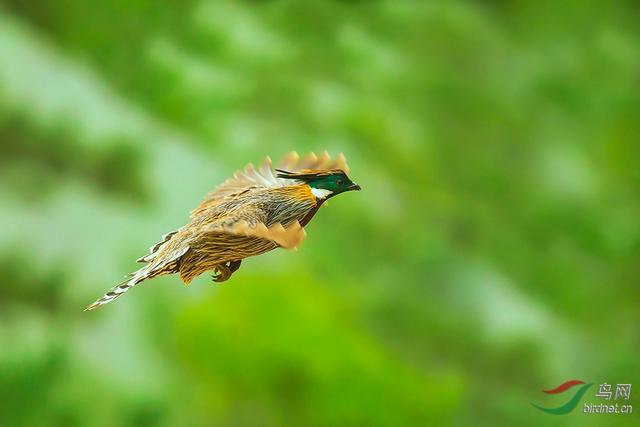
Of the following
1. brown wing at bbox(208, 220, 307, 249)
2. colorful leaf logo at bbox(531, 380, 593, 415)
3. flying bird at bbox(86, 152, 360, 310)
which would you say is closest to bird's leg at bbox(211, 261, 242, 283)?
flying bird at bbox(86, 152, 360, 310)

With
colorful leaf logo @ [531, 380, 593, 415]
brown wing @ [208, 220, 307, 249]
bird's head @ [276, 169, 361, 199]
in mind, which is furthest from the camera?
colorful leaf logo @ [531, 380, 593, 415]

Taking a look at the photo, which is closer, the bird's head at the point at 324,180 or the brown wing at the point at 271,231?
the brown wing at the point at 271,231

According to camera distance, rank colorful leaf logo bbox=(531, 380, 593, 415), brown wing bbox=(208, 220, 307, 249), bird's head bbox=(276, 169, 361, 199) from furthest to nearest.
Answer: colorful leaf logo bbox=(531, 380, 593, 415) → bird's head bbox=(276, 169, 361, 199) → brown wing bbox=(208, 220, 307, 249)

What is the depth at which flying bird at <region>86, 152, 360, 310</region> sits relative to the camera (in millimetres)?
961

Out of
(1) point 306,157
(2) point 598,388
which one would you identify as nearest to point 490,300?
(2) point 598,388

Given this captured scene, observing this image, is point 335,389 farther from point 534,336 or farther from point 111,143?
point 111,143

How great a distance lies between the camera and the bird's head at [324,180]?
1.08m

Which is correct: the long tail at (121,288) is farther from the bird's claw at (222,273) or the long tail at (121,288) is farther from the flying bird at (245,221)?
the bird's claw at (222,273)

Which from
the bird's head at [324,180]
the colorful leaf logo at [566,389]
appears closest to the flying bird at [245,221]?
the bird's head at [324,180]

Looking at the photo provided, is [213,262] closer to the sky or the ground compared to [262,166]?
closer to the ground

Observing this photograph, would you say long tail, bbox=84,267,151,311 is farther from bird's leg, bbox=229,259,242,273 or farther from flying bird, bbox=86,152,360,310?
bird's leg, bbox=229,259,242,273

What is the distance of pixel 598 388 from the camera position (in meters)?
2.21

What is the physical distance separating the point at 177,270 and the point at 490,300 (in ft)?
4.38

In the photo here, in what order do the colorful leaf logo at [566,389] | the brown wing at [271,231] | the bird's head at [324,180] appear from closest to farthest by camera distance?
the brown wing at [271,231], the bird's head at [324,180], the colorful leaf logo at [566,389]
